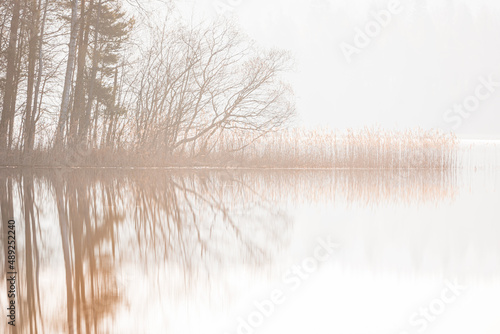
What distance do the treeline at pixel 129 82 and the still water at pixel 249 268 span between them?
24.1ft

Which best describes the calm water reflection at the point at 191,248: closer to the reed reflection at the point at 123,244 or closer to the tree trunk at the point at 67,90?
the reed reflection at the point at 123,244

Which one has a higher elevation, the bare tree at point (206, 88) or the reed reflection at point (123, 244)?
the bare tree at point (206, 88)

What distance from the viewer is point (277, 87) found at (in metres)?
14.6

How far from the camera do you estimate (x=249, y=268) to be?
8.71 feet

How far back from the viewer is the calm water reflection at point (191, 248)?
197 cm

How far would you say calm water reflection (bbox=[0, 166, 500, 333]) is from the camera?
1.97 m

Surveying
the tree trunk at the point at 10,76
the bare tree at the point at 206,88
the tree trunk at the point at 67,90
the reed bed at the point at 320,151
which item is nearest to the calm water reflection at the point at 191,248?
the tree trunk at the point at 67,90

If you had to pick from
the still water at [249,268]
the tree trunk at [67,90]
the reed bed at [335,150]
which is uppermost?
the tree trunk at [67,90]

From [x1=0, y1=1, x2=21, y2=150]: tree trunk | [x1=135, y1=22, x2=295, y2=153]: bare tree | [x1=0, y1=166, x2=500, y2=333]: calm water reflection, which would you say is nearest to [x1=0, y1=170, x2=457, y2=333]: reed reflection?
[x1=0, y1=166, x2=500, y2=333]: calm water reflection

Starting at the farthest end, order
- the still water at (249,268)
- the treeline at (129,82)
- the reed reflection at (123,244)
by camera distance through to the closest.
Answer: the treeline at (129,82), the reed reflection at (123,244), the still water at (249,268)

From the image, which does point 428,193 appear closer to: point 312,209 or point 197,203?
point 312,209

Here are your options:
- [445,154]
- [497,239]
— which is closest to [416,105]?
[445,154]

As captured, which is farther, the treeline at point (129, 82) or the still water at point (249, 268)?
the treeline at point (129, 82)

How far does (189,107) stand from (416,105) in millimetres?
34074
